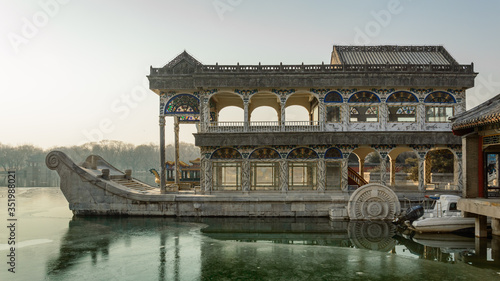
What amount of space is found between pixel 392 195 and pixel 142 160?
9064cm

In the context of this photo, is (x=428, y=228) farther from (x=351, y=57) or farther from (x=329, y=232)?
(x=351, y=57)

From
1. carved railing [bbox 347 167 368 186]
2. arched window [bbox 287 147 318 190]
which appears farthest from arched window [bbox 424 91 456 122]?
arched window [bbox 287 147 318 190]

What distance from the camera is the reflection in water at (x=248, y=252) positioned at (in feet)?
31.9

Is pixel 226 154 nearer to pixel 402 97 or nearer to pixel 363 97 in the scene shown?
pixel 363 97

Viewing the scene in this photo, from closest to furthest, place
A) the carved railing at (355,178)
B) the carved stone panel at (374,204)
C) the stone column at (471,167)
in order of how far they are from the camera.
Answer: the stone column at (471,167) → the carved stone panel at (374,204) → the carved railing at (355,178)

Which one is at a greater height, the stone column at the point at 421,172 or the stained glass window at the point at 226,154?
the stained glass window at the point at 226,154

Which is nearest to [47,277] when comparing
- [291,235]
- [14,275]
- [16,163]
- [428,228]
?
[14,275]

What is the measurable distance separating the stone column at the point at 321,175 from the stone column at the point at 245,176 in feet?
13.2

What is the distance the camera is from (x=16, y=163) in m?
75.2

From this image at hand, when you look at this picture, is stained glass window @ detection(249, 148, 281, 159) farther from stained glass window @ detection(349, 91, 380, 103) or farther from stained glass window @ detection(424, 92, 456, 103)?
stained glass window @ detection(424, 92, 456, 103)

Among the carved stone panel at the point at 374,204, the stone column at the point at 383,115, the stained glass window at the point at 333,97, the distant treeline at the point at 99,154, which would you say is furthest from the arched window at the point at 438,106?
the distant treeline at the point at 99,154

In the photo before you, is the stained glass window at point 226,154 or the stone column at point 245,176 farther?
the stained glass window at point 226,154

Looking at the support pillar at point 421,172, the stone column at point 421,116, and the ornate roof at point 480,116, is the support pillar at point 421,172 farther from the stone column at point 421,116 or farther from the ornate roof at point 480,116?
the ornate roof at point 480,116

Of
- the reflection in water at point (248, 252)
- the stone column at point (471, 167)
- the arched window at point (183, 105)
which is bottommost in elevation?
the reflection in water at point (248, 252)
